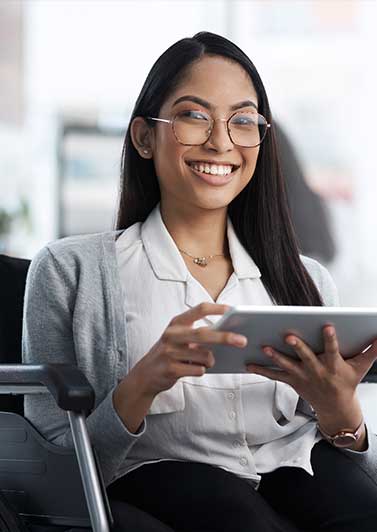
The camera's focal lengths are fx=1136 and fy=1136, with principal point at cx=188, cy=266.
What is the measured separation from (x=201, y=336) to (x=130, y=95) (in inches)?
203

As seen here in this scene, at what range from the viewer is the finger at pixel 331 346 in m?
1.46

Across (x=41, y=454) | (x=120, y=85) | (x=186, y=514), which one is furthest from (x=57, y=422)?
(x=120, y=85)

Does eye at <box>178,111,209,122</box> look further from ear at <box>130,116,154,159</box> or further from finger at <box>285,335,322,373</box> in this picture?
Answer: finger at <box>285,335,322,373</box>

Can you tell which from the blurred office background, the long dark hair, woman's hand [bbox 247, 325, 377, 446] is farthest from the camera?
the blurred office background

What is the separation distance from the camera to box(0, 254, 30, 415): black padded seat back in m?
1.91

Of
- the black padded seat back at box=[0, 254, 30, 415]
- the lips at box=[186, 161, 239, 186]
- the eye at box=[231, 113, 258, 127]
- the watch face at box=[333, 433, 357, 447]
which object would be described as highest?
the eye at box=[231, 113, 258, 127]

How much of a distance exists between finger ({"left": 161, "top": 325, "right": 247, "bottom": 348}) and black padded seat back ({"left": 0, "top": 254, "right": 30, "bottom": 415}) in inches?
20.9

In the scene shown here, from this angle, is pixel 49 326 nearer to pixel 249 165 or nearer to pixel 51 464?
pixel 51 464

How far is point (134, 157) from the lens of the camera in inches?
75.9

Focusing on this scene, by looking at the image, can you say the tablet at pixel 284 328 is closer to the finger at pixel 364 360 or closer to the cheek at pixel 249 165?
the finger at pixel 364 360

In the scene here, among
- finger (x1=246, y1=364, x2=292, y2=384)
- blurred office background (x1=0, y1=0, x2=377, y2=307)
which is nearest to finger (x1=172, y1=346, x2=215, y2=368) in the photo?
finger (x1=246, y1=364, x2=292, y2=384)

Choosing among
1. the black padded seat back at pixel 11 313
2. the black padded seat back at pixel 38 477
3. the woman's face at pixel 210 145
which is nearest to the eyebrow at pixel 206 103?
the woman's face at pixel 210 145

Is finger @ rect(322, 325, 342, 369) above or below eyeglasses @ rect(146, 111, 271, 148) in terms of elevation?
below

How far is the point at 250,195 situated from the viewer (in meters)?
1.93
